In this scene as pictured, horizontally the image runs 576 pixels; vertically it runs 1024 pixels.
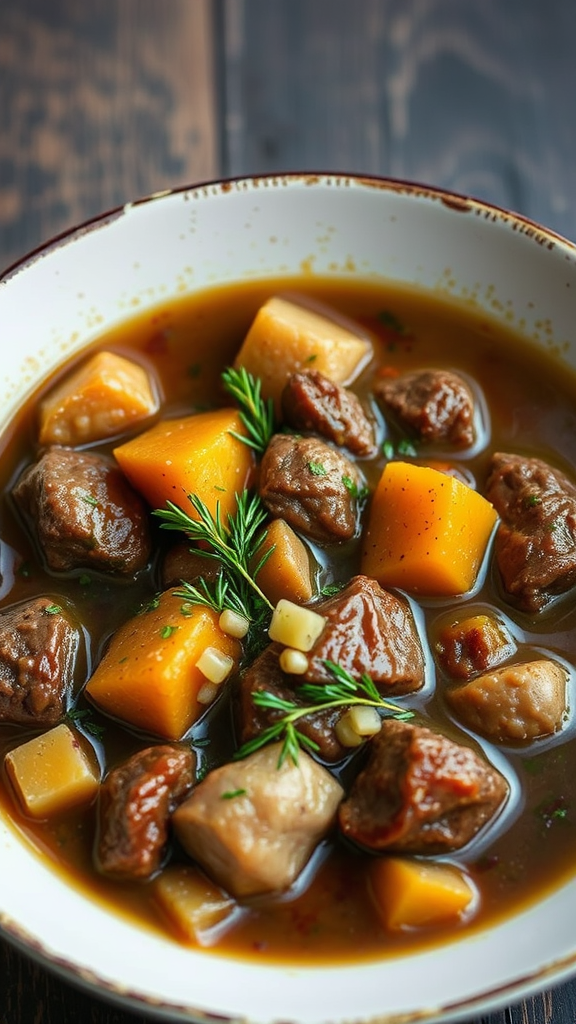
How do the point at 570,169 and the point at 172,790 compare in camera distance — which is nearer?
the point at 172,790

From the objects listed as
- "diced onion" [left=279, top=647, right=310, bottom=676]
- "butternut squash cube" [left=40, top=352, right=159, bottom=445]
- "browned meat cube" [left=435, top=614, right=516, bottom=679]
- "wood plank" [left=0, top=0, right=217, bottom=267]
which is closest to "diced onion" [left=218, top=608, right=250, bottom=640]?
"diced onion" [left=279, top=647, right=310, bottom=676]

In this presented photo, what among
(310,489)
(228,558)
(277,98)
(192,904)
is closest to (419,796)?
(192,904)

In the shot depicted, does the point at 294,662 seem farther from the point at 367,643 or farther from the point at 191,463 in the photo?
the point at 191,463

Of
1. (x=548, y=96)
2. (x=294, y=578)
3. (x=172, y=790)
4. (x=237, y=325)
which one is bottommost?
Result: (x=172, y=790)

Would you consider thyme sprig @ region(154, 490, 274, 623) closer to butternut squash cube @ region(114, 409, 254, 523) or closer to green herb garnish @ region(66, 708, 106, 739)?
butternut squash cube @ region(114, 409, 254, 523)

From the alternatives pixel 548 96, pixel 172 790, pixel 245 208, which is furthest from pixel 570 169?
pixel 172 790

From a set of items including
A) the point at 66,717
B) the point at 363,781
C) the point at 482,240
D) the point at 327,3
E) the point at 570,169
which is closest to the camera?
the point at 363,781

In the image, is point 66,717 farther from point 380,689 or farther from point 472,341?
point 472,341

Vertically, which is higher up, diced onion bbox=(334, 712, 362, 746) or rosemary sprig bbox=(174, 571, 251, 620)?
rosemary sprig bbox=(174, 571, 251, 620)
